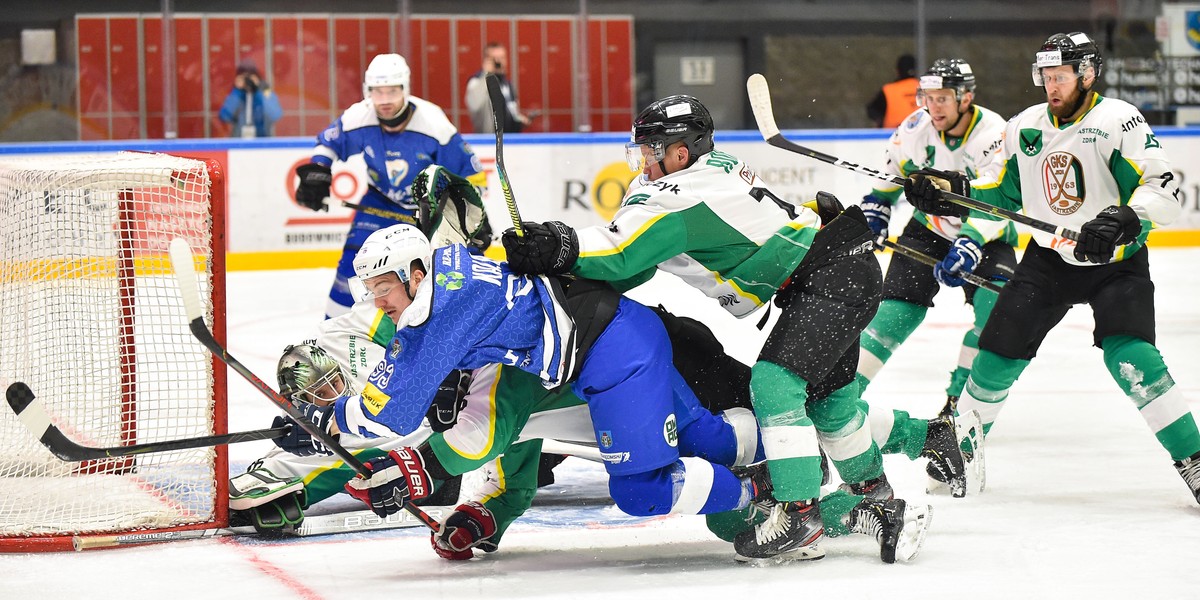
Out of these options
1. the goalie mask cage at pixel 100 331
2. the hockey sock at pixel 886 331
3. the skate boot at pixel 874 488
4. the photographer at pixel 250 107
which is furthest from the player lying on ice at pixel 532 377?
the photographer at pixel 250 107

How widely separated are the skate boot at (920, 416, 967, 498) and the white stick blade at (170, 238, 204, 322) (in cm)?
179

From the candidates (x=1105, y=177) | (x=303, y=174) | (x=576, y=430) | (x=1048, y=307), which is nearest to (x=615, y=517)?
(x=576, y=430)

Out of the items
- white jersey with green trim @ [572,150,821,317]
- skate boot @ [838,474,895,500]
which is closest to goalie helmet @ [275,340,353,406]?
white jersey with green trim @ [572,150,821,317]

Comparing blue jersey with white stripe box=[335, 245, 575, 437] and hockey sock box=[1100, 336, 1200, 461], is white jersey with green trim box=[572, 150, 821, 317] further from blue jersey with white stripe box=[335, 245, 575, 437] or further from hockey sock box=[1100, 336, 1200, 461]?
hockey sock box=[1100, 336, 1200, 461]

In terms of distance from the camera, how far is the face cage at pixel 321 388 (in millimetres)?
3381

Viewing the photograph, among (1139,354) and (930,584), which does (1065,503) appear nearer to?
(1139,354)

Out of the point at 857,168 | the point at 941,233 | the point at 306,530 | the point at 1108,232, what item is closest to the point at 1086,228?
the point at 1108,232

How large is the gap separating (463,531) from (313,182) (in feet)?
7.60

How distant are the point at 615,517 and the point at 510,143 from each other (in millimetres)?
5657

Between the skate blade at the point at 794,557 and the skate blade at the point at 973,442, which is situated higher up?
the skate blade at the point at 973,442

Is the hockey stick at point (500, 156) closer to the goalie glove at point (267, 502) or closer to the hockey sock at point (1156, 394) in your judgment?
the goalie glove at point (267, 502)

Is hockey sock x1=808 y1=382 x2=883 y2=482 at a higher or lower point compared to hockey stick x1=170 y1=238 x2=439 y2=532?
lower

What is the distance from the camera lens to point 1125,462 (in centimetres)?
409

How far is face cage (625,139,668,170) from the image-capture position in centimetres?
308
